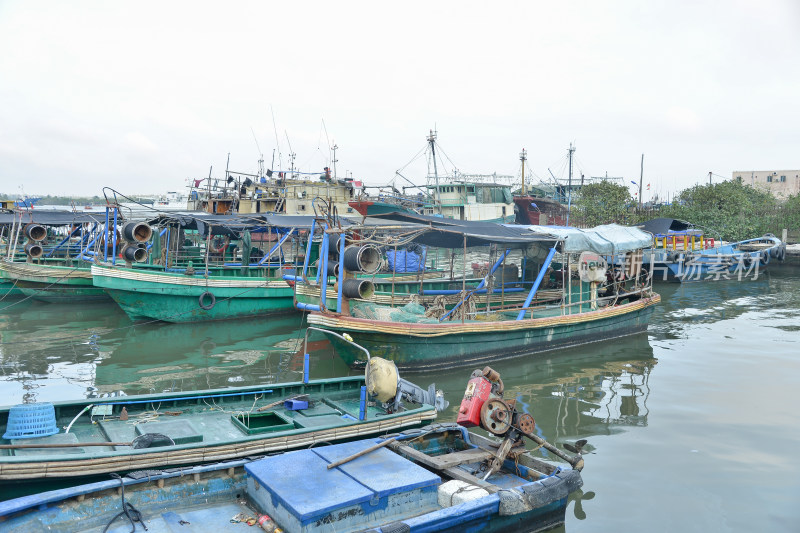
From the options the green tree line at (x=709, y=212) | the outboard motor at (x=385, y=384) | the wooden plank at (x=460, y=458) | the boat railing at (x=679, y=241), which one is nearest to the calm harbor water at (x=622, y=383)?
the wooden plank at (x=460, y=458)

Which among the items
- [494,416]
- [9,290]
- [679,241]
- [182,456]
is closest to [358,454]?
[494,416]

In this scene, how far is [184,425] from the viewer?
7.18 m

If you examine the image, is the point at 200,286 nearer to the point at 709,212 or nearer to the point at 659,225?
the point at 659,225

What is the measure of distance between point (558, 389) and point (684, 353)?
185 inches

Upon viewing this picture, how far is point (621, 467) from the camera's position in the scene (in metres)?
8.12

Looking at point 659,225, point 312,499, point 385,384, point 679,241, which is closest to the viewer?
point 312,499

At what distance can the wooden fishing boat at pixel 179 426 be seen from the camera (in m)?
5.85

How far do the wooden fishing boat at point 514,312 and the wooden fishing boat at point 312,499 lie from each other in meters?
4.99

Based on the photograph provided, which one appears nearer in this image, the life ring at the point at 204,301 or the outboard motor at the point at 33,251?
the life ring at the point at 204,301

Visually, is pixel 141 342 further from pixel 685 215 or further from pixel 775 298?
pixel 685 215

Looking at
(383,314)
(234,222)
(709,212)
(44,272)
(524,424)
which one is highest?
(709,212)

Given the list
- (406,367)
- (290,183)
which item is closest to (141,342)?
(406,367)

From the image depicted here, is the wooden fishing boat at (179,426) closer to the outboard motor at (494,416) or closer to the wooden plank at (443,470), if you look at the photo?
the wooden plank at (443,470)

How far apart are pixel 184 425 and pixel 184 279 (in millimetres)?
10091
